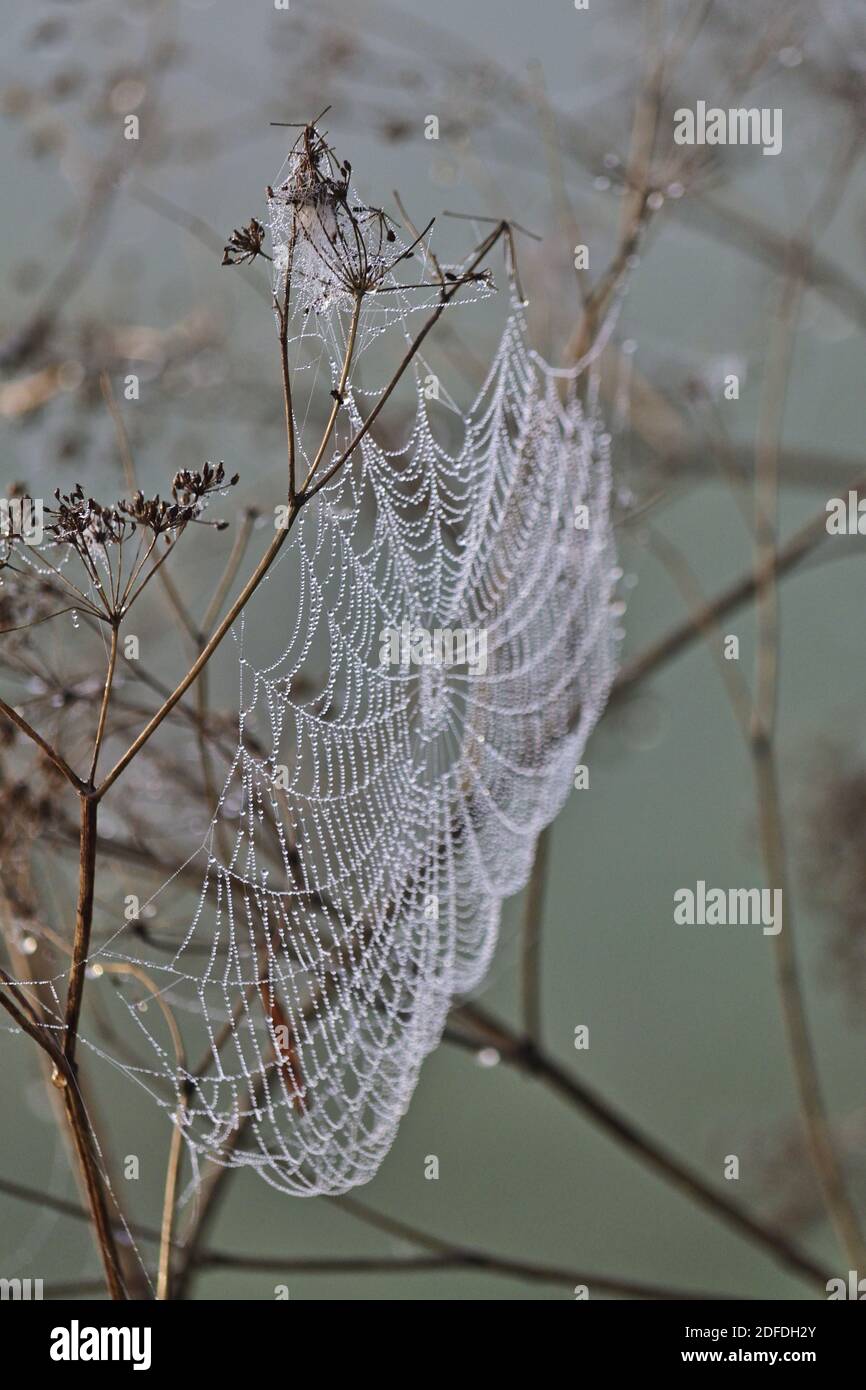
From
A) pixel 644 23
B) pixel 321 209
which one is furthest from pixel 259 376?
pixel 321 209

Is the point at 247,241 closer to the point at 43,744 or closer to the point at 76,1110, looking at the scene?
the point at 43,744

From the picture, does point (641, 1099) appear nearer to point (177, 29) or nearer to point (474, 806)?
point (474, 806)

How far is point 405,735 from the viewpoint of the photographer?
1099 mm

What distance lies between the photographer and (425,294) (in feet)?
4.17

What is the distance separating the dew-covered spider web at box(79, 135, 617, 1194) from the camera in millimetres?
946

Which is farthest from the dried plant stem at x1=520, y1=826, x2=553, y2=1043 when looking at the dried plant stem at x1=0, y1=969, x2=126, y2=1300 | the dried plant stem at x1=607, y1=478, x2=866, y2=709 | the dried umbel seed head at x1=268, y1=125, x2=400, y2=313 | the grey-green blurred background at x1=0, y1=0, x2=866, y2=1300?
the dried umbel seed head at x1=268, y1=125, x2=400, y2=313

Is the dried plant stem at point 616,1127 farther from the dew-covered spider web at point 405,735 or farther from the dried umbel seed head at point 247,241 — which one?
the dried umbel seed head at point 247,241

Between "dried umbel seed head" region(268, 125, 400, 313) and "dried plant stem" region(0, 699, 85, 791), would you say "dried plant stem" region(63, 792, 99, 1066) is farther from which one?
"dried umbel seed head" region(268, 125, 400, 313)

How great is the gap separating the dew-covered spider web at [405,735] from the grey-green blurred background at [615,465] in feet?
0.49

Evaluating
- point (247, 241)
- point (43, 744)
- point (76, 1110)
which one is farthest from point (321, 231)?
point (76, 1110)

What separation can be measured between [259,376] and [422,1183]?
1.15 metres

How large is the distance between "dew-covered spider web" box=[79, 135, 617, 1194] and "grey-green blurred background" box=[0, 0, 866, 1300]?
0.49 ft

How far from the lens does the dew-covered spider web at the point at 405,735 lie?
95cm
